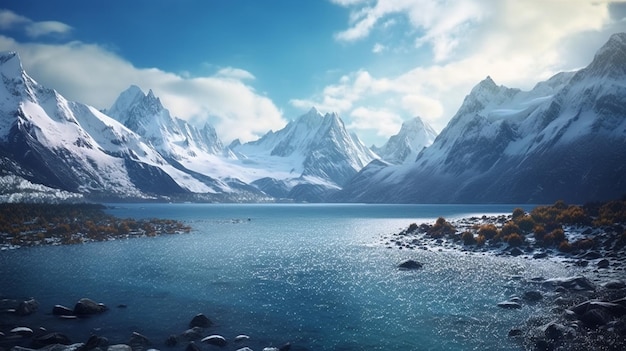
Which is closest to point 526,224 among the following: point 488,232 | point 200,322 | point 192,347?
point 488,232

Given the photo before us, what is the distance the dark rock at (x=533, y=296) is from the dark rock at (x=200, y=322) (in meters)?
33.0

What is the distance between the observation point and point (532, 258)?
6400cm

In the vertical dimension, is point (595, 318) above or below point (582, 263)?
below

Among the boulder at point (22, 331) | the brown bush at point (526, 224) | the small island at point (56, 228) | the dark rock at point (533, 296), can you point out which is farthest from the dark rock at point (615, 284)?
the small island at point (56, 228)

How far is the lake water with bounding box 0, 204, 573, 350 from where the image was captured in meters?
33.7

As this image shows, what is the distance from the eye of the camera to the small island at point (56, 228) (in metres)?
90.0

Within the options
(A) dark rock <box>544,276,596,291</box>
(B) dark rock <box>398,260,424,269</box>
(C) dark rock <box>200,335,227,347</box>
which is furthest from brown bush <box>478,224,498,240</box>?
(C) dark rock <box>200,335,227,347</box>

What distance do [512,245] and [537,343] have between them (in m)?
46.6

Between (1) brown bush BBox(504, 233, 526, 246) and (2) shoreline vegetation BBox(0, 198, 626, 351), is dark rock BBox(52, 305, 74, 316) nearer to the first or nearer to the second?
(2) shoreline vegetation BBox(0, 198, 626, 351)

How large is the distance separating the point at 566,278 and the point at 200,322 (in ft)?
138

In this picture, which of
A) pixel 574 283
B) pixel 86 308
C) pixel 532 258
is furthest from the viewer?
pixel 532 258

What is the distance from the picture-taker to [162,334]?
3344 cm

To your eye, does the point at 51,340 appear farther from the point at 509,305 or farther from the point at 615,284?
the point at 615,284

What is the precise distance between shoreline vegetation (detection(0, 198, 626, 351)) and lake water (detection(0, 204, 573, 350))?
6.01ft
